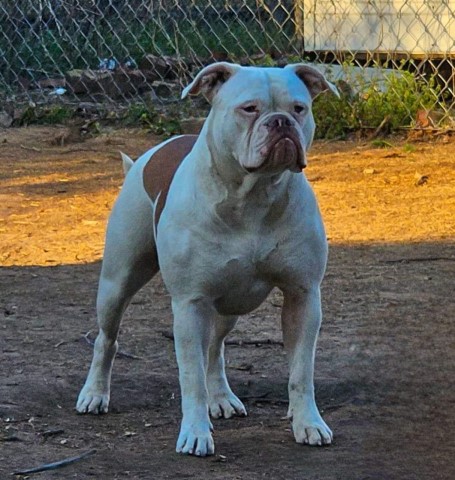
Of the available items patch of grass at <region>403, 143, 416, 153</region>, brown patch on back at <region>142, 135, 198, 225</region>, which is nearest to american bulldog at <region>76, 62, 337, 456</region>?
brown patch on back at <region>142, 135, 198, 225</region>

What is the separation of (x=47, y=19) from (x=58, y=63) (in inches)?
16.5

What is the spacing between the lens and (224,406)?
13.6 ft

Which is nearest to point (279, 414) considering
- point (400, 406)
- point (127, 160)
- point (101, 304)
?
point (400, 406)

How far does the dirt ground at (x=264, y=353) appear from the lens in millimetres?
3586

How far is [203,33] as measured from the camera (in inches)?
443

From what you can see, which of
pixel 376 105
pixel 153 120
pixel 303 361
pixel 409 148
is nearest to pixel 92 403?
pixel 303 361

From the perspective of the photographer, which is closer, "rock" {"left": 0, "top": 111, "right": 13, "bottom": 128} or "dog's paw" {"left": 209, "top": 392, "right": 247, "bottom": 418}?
"dog's paw" {"left": 209, "top": 392, "right": 247, "bottom": 418}

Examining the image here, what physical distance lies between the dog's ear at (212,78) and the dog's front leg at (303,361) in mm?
673

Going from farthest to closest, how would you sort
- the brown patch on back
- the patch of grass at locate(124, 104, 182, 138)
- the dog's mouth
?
the patch of grass at locate(124, 104, 182, 138) < the brown patch on back < the dog's mouth

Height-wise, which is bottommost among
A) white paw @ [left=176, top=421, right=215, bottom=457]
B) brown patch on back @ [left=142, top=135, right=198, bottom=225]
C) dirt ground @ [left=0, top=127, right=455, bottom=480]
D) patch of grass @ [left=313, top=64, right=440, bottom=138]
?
patch of grass @ [left=313, top=64, right=440, bottom=138]

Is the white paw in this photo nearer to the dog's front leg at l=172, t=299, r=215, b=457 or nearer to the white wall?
the dog's front leg at l=172, t=299, r=215, b=457

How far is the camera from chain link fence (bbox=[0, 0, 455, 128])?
982 centimetres

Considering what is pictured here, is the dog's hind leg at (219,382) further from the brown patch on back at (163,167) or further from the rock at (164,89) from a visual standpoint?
the rock at (164,89)

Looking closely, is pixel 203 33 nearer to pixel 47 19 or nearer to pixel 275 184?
pixel 47 19
